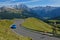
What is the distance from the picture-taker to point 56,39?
30.3 meters

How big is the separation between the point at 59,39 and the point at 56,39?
17.4 inches

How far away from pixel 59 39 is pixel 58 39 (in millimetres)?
177

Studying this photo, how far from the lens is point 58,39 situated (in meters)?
30.2

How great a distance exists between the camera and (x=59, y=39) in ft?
98.7

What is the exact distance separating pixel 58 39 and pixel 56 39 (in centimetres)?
28
